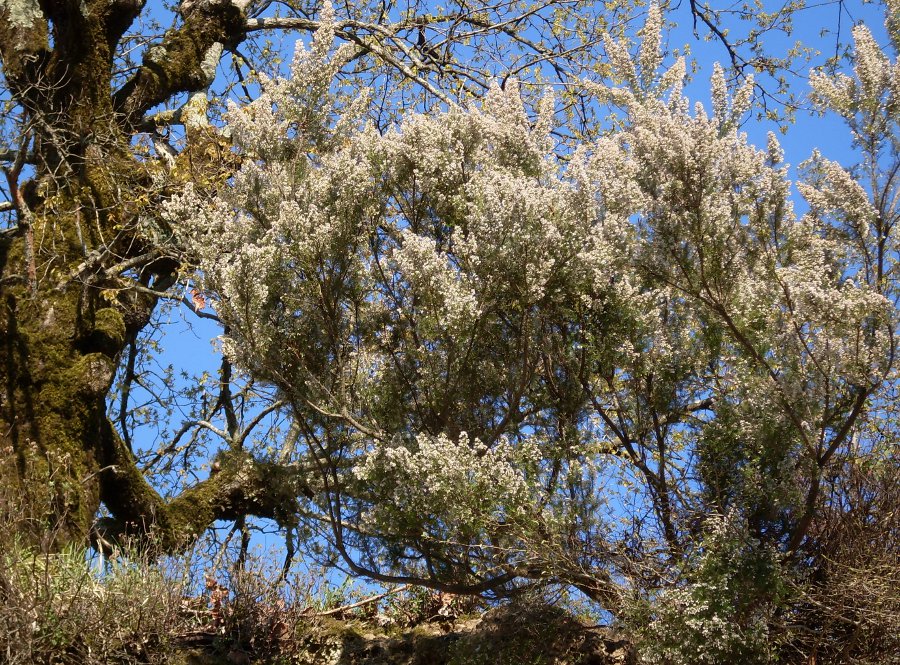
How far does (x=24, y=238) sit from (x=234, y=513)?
3.25 m

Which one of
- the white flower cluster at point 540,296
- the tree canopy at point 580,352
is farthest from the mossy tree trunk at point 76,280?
the white flower cluster at point 540,296

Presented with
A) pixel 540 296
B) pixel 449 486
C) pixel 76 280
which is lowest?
pixel 449 486

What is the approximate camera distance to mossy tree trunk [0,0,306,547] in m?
7.62

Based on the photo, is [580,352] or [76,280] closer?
[580,352]

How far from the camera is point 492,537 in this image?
554cm

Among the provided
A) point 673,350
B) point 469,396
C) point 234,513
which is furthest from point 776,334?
point 234,513

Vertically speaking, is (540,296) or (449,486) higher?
(540,296)

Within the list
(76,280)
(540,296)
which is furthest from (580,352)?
(76,280)

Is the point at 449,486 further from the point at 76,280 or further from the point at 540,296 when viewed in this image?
the point at 76,280

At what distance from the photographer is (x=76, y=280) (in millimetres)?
8219

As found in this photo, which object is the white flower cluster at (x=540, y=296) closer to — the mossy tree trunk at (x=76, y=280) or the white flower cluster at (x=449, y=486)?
the white flower cluster at (x=449, y=486)

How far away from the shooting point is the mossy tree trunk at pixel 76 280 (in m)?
7.62

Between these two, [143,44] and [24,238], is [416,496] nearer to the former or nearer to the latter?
[24,238]

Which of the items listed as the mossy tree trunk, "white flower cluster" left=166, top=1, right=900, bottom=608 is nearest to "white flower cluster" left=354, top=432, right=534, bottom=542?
"white flower cluster" left=166, top=1, right=900, bottom=608
